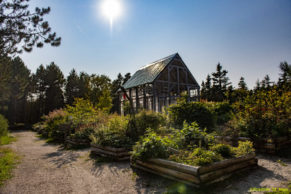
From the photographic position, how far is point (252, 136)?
5480 mm

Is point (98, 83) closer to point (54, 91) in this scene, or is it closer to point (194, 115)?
point (54, 91)

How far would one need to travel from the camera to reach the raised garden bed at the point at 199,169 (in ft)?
9.56

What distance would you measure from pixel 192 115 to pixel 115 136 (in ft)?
11.4

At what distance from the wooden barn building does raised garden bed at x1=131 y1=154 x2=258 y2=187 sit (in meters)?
10.4

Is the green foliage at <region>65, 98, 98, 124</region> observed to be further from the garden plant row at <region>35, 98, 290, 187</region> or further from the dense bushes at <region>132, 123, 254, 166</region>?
the dense bushes at <region>132, 123, 254, 166</region>

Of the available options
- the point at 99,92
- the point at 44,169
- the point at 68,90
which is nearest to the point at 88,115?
the point at 44,169

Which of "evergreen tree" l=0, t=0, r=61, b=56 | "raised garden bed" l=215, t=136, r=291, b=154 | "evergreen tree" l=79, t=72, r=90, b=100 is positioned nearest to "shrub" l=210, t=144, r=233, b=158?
"raised garden bed" l=215, t=136, r=291, b=154

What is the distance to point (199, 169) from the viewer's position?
9.51ft

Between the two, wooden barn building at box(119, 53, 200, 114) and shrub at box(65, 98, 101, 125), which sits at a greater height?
wooden barn building at box(119, 53, 200, 114)

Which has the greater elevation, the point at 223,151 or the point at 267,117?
the point at 267,117

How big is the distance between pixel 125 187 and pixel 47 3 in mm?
7382

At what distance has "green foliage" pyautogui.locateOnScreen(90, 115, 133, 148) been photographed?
18.8ft

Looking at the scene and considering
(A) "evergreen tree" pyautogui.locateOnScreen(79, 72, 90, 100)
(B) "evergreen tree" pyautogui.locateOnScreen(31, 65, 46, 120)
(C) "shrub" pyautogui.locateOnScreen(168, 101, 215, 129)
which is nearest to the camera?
(C) "shrub" pyautogui.locateOnScreen(168, 101, 215, 129)

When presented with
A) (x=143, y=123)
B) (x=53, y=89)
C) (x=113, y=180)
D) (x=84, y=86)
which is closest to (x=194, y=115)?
(x=143, y=123)
